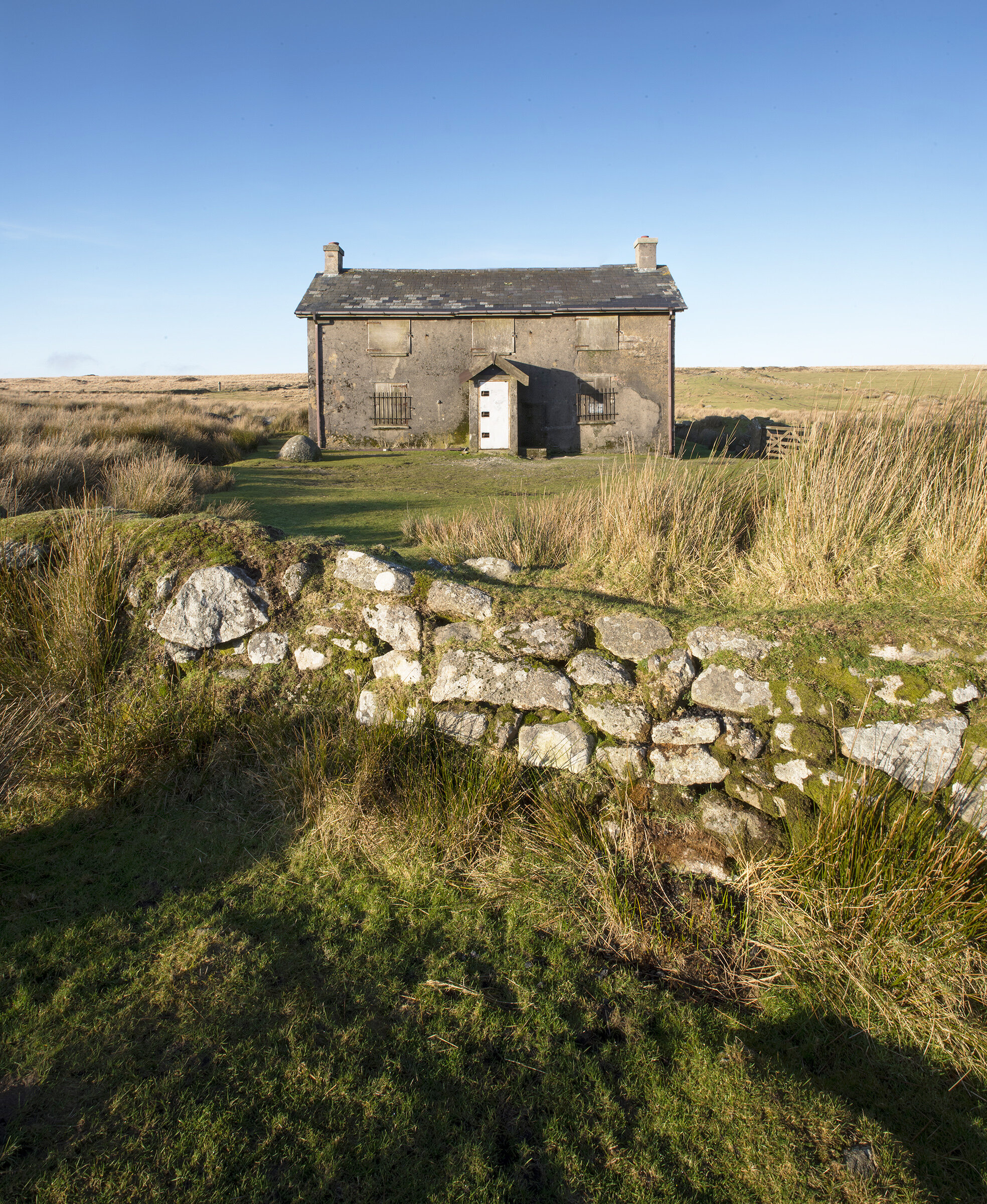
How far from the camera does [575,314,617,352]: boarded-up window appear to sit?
20.0m

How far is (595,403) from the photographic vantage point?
20359mm

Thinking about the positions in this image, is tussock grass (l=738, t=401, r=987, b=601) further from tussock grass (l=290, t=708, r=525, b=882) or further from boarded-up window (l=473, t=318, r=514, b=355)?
boarded-up window (l=473, t=318, r=514, b=355)

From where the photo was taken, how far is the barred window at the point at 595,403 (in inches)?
801

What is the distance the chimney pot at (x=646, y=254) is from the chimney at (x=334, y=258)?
345 inches

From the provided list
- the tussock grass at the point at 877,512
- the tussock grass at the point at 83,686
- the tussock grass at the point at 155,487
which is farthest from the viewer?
the tussock grass at the point at 155,487

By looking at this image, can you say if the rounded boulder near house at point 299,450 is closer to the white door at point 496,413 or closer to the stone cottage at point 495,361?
the stone cottage at point 495,361

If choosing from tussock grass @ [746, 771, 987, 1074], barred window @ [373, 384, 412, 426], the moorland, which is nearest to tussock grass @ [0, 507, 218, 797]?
the moorland

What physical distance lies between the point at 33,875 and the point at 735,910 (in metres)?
3.02

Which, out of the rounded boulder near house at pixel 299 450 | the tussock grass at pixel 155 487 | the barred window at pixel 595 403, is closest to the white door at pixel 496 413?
the barred window at pixel 595 403

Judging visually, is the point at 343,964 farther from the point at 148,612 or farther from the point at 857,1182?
the point at 148,612

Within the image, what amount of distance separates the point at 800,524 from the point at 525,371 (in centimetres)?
1625

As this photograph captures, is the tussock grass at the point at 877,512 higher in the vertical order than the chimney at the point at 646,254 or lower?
lower

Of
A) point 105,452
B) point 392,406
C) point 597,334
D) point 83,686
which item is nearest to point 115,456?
point 105,452

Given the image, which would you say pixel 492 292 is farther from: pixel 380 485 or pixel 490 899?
pixel 490 899
